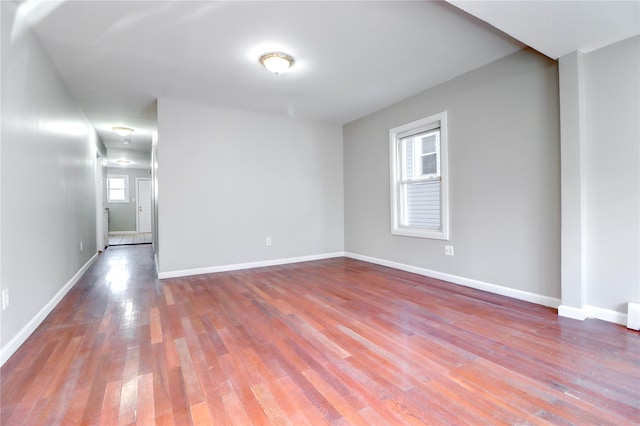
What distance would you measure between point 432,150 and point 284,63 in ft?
7.41

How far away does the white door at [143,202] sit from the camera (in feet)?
35.3

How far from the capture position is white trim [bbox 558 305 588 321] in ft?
8.13

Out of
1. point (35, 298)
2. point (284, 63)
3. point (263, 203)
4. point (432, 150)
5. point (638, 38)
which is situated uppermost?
point (284, 63)

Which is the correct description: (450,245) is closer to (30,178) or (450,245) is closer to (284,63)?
(284,63)

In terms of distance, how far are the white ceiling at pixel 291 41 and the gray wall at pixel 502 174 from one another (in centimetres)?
26

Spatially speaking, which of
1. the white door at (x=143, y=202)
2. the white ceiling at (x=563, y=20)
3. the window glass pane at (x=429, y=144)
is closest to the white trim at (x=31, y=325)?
the white ceiling at (x=563, y=20)

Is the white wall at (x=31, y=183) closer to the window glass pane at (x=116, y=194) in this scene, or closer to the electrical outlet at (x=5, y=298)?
the electrical outlet at (x=5, y=298)

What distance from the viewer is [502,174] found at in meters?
3.16

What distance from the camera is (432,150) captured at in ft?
13.3

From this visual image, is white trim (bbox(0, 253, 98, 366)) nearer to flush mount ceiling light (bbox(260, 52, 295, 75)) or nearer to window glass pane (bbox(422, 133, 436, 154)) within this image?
flush mount ceiling light (bbox(260, 52, 295, 75))

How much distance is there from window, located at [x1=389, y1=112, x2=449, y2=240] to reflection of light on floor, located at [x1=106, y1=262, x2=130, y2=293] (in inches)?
148

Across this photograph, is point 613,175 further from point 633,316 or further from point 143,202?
point 143,202

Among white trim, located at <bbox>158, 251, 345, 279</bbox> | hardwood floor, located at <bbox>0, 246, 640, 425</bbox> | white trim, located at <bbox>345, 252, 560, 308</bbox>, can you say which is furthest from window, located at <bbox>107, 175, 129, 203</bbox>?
white trim, located at <bbox>345, 252, 560, 308</bbox>

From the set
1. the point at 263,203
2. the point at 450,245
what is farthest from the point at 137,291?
the point at 450,245
